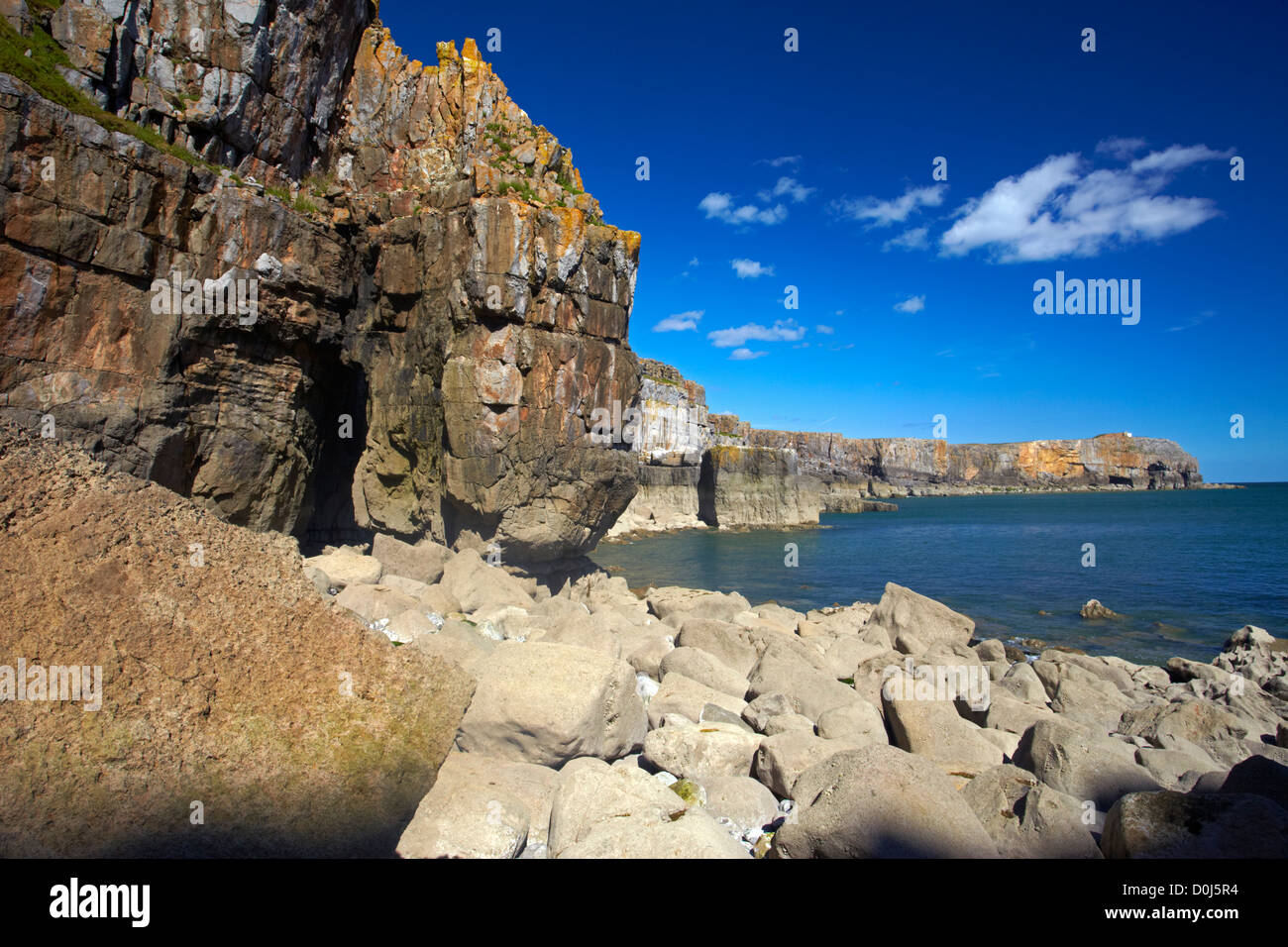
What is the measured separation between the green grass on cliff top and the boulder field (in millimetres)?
11779

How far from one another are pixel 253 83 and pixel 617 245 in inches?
463

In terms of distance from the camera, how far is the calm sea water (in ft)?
82.5

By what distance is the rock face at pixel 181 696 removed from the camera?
4.23 m

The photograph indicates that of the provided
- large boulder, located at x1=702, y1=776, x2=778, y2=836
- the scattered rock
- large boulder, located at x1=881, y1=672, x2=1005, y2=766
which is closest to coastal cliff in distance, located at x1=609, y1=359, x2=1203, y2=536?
large boulder, located at x1=881, y1=672, x2=1005, y2=766

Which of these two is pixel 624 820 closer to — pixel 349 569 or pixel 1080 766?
pixel 1080 766

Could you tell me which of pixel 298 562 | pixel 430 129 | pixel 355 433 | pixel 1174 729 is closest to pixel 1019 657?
pixel 1174 729

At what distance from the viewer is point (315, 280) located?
19.4m

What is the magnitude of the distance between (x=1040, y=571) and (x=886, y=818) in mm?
41163

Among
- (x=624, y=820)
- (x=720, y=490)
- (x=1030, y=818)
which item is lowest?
(x=1030, y=818)

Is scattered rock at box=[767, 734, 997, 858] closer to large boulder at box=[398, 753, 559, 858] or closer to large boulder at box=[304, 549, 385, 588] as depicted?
large boulder at box=[398, 753, 559, 858]

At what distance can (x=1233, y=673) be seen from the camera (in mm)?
16250

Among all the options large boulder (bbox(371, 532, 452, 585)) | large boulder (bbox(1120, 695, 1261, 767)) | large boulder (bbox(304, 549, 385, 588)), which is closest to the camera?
large boulder (bbox(1120, 695, 1261, 767))

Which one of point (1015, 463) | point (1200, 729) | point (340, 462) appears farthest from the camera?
point (1015, 463)

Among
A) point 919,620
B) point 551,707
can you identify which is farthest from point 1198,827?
point 919,620
